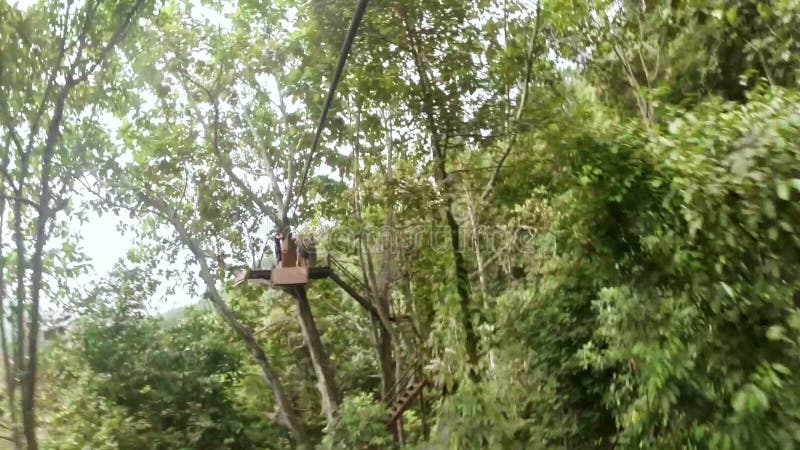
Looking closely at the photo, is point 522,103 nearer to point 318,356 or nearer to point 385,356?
point 318,356

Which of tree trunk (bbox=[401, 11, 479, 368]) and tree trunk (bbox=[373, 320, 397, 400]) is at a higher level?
tree trunk (bbox=[401, 11, 479, 368])

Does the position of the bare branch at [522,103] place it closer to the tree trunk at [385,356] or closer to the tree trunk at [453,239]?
the tree trunk at [453,239]

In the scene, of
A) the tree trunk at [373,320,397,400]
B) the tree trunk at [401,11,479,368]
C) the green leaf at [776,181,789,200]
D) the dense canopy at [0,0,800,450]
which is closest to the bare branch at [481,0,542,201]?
the dense canopy at [0,0,800,450]

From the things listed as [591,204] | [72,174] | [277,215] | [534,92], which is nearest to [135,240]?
[277,215]

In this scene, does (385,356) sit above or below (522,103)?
below

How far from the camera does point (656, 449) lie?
7.92 ft

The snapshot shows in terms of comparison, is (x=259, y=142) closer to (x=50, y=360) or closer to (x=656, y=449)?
(x=50, y=360)

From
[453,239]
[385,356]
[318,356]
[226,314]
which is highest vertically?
[453,239]

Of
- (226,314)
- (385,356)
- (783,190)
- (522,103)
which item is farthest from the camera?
(385,356)

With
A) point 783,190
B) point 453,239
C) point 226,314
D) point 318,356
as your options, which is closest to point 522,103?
point 453,239

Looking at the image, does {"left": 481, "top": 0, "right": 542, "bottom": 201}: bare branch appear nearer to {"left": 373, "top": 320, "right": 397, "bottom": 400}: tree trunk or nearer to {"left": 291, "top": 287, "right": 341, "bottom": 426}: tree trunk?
{"left": 291, "top": 287, "right": 341, "bottom": 426}: tree trunk

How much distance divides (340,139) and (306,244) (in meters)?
0.82

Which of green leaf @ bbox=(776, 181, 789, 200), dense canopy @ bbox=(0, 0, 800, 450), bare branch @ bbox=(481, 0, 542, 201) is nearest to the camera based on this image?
green leaf @ bbox=(776, 181, 789, 200)

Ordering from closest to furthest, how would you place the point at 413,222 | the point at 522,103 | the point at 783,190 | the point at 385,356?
the point at 783,190, the point at 522,103, the point at 413,222, the point at 385,356
